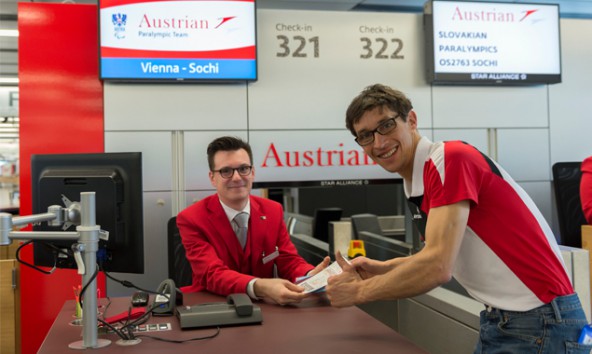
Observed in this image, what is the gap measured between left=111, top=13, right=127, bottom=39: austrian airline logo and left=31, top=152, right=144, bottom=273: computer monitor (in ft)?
6.61

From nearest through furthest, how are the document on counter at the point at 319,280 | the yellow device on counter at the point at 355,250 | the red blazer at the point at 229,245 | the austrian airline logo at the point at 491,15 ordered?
the document on counter at the point at 319,280 → the red blazer at the point at 229,245 → the yellow device on counter at the point at 355,250 → the austrian airline logo at the point at 491,15

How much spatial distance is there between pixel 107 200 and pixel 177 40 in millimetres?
2200

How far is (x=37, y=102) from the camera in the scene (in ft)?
12.3

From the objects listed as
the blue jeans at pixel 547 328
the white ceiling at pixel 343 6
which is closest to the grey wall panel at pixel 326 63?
the blue jeans at pixel 547 328

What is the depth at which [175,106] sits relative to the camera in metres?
3.87

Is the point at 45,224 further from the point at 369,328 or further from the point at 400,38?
the point at 400,38

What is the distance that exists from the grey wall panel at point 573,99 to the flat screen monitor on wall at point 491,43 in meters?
0.24

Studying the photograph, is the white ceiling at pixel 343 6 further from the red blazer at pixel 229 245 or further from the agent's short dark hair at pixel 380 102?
the agent's short dark hair at pixel 380 102

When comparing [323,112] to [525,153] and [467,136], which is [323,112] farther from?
[525,153]

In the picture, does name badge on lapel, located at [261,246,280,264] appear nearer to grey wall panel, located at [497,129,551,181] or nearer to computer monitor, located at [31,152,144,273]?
computer monitor, located at [31,152,144,273]

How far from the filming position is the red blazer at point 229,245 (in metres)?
2.48

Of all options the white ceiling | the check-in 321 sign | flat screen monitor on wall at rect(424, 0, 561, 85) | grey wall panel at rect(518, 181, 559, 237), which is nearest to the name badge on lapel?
the check-in 321 sign

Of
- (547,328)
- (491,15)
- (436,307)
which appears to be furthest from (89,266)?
(491,15)

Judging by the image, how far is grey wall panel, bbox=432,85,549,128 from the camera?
421 centimetres
